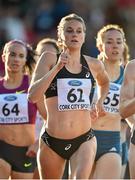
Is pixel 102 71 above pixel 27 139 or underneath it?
above

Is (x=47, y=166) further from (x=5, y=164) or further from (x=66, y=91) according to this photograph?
(x=5, y=164)

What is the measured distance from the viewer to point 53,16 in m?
17.5

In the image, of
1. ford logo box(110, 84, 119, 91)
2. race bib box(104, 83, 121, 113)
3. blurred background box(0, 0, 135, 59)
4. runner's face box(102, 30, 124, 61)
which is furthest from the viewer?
blurred background box(0, 0, 135, 59)

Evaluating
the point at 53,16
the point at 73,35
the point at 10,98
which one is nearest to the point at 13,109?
the point at 10,98

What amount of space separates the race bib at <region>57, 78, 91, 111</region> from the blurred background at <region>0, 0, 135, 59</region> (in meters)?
7.31

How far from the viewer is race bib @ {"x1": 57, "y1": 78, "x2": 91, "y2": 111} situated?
346 inches

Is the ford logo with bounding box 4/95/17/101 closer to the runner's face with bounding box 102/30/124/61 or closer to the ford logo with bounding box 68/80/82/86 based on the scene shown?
the runner's face with bounding box 102/30/124/61

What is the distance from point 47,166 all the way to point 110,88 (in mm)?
1742

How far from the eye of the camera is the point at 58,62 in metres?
8.52

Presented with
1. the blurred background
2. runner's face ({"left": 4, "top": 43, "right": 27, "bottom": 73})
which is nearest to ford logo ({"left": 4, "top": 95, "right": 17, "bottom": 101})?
runner's face ({"left": 4, "top": 43, "right": 27, "bottom": 73})

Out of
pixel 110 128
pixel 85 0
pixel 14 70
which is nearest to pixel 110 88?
pixel 110 128

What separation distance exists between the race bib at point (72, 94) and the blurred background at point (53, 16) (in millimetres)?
7313

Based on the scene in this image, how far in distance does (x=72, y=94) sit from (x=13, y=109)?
1.49m

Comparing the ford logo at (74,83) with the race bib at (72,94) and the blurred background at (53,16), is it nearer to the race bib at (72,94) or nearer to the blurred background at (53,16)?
the race bib at (72,94)
